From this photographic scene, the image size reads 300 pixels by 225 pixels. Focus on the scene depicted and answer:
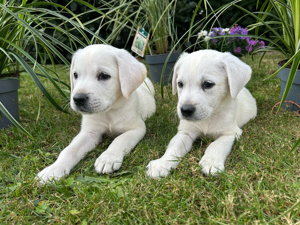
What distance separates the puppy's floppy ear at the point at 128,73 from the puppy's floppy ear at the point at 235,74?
75 centimetres

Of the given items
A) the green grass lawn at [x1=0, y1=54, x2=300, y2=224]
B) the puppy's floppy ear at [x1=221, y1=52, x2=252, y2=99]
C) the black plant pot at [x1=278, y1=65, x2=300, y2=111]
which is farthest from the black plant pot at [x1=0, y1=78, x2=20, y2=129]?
the black plant pot at [x1=278, y1=65, x2=300, y2=111]

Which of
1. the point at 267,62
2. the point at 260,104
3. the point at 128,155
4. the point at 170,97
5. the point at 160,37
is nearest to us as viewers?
the point at 128,155

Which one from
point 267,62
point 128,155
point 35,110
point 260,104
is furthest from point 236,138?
point 267,62

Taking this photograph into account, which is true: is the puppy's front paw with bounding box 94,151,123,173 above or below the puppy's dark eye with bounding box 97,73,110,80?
below

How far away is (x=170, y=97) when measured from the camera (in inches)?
152

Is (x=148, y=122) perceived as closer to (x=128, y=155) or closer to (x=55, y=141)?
(x=128, y=155)

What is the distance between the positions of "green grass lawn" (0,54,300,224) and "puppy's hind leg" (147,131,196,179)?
2.3 inches

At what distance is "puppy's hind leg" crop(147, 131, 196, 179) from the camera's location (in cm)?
196

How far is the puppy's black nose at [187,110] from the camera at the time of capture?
7.00ft

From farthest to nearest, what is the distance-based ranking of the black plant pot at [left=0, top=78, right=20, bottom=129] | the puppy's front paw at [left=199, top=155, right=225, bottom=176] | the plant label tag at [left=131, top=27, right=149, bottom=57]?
the plant label tag at [left=131, top=27, right=149, bottom=57]
the black plant pot at [left=0, top=78, right=20, bottom=129]
the puppy's front paw at [left=199, top=155, right=225, bottom=176]

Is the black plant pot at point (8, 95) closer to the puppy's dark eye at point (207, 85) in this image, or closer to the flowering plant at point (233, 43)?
the puppy's dark eye at point (207, 85)

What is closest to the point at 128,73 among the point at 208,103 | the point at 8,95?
the point at 208,103

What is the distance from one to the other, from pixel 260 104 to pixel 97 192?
2.51m

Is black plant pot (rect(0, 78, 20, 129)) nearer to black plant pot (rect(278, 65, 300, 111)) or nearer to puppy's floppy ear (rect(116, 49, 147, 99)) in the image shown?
puppy's floppy ear (rect(116, 49, 147, 99))
